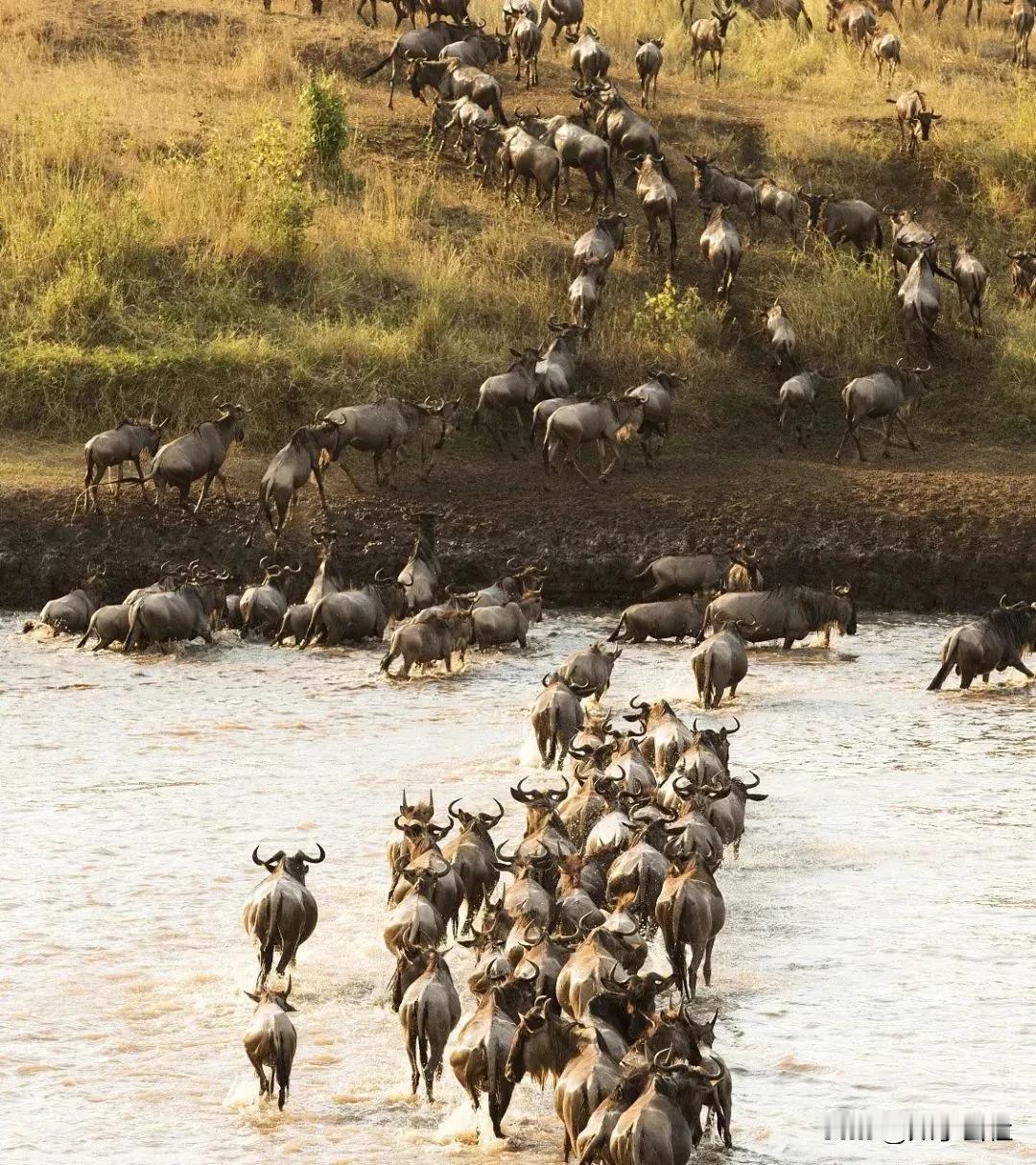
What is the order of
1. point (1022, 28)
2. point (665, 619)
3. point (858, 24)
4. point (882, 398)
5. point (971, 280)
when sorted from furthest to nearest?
1. point (858, 24)
2. point (1022, 28)
3. point (971, 280)
4. point (882, 398)
5. point (665, 619)

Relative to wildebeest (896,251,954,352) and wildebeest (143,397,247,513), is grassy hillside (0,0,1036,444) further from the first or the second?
wildebeest (143,397,247,513)

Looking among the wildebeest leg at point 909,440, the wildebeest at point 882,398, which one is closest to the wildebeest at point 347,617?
the wildebeest at point 882,398

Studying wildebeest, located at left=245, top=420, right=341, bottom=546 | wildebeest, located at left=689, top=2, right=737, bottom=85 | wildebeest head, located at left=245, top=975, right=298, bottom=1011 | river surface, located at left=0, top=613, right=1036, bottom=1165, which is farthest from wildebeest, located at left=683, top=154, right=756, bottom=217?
wildebeest head, located at left=245, top=975, right=298, bottom=1011

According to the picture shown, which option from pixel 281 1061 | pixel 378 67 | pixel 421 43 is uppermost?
pixel 421 43

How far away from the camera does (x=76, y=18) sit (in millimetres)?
28875

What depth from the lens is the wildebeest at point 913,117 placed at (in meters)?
24.9

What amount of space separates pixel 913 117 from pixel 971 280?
171 inches

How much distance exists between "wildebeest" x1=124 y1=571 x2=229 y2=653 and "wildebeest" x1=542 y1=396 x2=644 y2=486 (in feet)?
13.3

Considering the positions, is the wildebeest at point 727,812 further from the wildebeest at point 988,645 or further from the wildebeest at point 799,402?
the wildebeest at point 799,402

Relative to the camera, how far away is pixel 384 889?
34.0 ft

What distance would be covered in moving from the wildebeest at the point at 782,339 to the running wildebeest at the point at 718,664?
7140 millimetres

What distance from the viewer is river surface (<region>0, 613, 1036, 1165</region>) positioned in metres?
7.75

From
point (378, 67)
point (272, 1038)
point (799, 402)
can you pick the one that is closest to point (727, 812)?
point (272, 1038)

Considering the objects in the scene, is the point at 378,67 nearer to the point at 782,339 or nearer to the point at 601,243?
the point at 601,243
